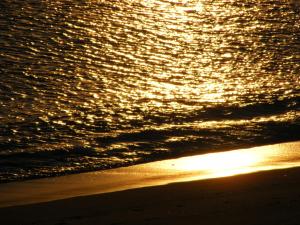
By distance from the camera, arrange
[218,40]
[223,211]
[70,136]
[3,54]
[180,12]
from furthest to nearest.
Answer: [180,12] < [218,40] < [3,54] < [70,136] < [223,211]

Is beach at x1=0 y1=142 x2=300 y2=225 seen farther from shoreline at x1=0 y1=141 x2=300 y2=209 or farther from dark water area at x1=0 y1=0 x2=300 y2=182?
dark water area at x1=0 y1=0 x2=300 y2=182

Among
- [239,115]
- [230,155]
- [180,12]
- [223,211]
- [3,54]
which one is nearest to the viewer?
[223,211]

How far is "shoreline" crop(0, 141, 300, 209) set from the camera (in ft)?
32.0

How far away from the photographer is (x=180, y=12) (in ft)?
68.8

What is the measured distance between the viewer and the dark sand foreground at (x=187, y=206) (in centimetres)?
772

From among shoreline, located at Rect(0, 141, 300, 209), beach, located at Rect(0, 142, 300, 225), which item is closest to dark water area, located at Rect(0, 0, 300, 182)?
shoreline, located at Rect(0, 141, 300, 209)

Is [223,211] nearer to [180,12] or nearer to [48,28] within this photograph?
[48,28]

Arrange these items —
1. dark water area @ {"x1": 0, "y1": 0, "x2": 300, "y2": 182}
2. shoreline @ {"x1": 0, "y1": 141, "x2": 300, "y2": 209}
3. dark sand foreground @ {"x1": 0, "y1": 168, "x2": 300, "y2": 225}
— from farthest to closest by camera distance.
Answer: dark water area @ {"x1": 0, "y1": 0, "x2": 300, "y2": 182} → shoreline @ {"x1": 0, "y1": 141, "x2": 300, "y2": 209} → dark sand foreground @ {"x1": 0, "y1": 168, "x2": 300, "y2": 225}

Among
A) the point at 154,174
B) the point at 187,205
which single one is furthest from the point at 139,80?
the point at 187,205

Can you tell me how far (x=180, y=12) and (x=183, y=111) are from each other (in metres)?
7.03

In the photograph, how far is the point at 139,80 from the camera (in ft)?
52.5

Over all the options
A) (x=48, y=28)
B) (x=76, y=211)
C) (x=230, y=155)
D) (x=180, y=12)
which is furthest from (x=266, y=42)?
(x=76, y=211)

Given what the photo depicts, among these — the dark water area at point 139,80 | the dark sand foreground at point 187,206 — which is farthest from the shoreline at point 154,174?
the dark sand foreground at point 187,206

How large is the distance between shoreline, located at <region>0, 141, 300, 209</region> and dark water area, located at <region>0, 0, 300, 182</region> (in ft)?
1.33
